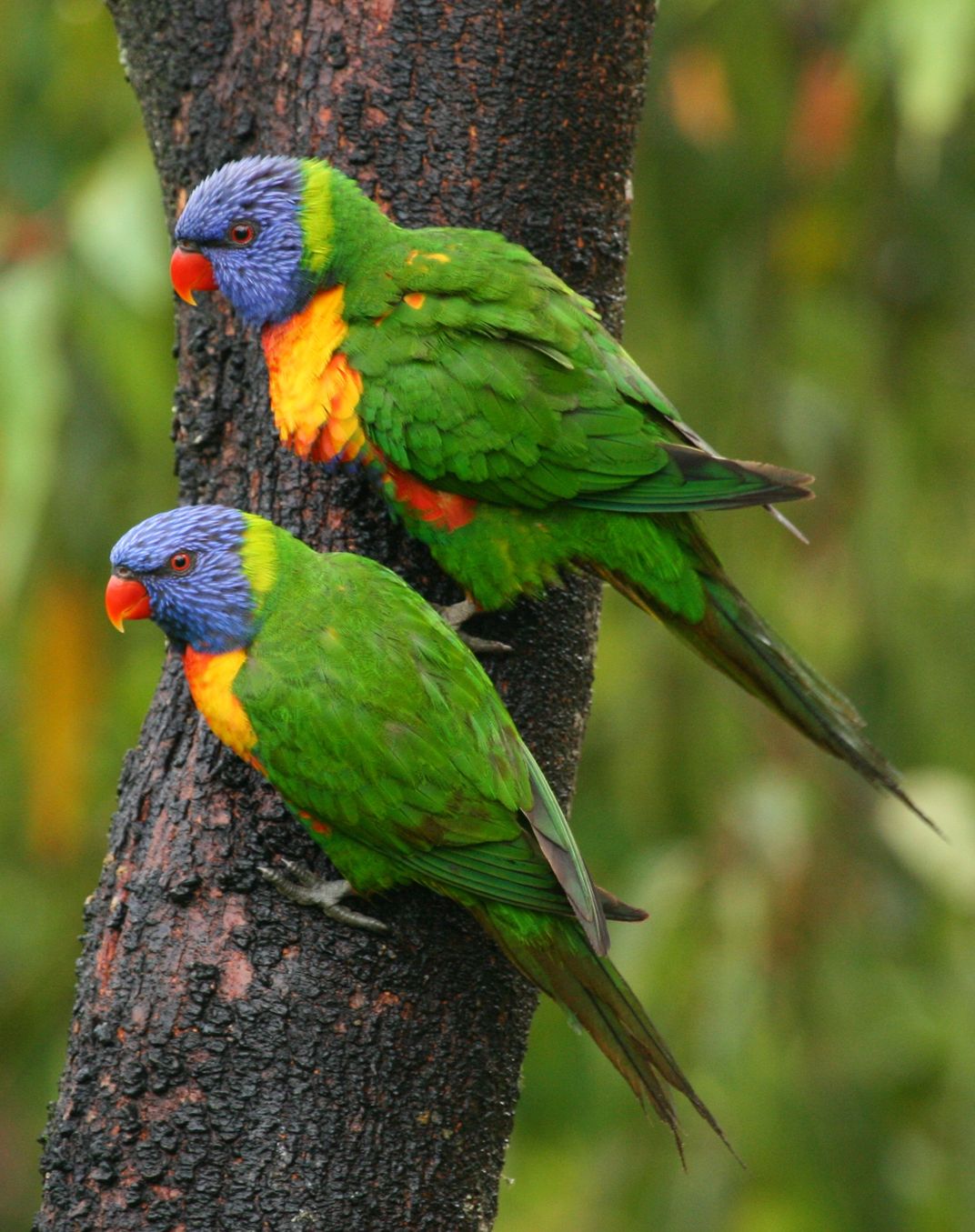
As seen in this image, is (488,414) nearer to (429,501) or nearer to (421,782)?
(429,501)

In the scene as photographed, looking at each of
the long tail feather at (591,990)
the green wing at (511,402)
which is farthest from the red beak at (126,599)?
the long tail feather at (591,990)

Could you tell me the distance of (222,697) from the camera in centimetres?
220

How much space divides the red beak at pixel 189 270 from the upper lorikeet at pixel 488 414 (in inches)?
1.3

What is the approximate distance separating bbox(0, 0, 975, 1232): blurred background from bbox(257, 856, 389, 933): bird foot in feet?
5.89

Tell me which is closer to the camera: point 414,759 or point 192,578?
point 414,759

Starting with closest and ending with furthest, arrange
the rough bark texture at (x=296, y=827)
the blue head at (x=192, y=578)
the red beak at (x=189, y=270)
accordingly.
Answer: the rough bark texture at (x=296, y=827)
the blue head at (x=192, y=578)
the red beak at (x=189, y=270)

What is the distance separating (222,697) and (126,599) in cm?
32

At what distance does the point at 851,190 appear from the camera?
4723 millimetres

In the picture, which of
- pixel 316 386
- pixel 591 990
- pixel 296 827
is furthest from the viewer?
pixel 316 386

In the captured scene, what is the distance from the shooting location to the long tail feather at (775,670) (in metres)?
2.42

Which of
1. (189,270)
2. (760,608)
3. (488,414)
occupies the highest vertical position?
(189,270)

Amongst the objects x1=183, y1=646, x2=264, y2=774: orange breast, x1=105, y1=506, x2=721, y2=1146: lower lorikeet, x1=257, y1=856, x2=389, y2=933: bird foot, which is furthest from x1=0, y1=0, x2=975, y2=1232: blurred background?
x1=257, y1=856, x2=389, y2=933: bird foot

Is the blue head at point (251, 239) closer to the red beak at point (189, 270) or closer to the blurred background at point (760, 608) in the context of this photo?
the red beak at point (189, 270)

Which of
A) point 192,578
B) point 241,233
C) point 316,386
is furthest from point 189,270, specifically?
point 192,578
